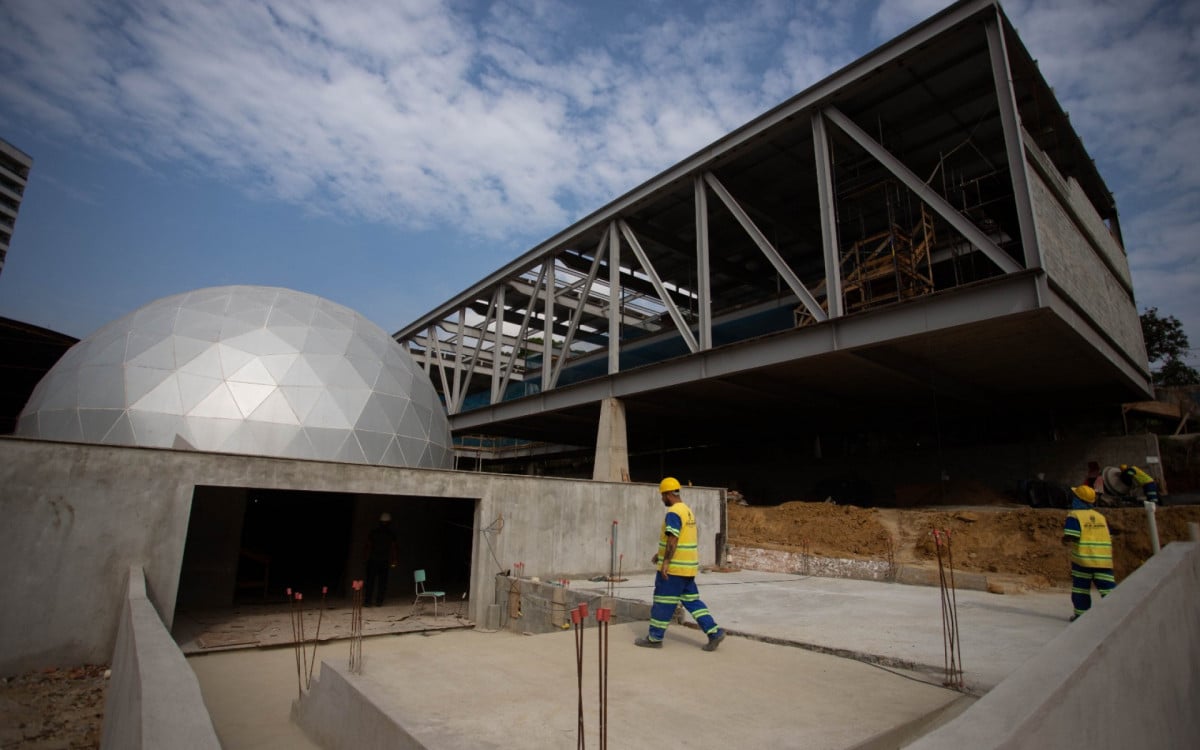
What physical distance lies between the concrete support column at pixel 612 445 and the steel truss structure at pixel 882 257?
684 mm

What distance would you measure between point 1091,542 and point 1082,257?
1174 centimetres

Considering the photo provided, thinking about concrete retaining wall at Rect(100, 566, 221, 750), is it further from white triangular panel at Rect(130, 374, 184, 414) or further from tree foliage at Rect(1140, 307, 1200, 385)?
tree foliage at Rect(1140, 307, 1200, 385)

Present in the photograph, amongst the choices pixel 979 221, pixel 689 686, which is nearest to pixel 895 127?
pixel 979 221

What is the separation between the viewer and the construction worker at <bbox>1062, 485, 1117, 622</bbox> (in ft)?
24.1

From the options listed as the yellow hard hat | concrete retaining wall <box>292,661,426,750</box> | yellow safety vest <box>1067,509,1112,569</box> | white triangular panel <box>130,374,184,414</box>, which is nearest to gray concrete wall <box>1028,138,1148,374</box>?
the yellow hard hat

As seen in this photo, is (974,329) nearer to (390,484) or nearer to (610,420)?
(610,420)

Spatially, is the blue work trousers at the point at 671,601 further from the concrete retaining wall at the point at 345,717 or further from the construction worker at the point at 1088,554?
the construction worker at the point at 1088,554

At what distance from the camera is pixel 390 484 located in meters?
11.4

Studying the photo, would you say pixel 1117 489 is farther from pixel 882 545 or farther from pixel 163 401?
pixel 163 401

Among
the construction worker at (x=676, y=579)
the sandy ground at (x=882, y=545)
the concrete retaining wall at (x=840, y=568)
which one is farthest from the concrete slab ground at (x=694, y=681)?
the concrete retaining wall at (x=840, y=568)

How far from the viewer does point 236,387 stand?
1345 cm

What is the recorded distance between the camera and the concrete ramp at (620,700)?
3.82 m

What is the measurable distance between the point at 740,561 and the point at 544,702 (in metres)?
13.2

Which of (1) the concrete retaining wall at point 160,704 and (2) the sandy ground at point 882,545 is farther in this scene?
(2) the sandy ground at point 882,545
